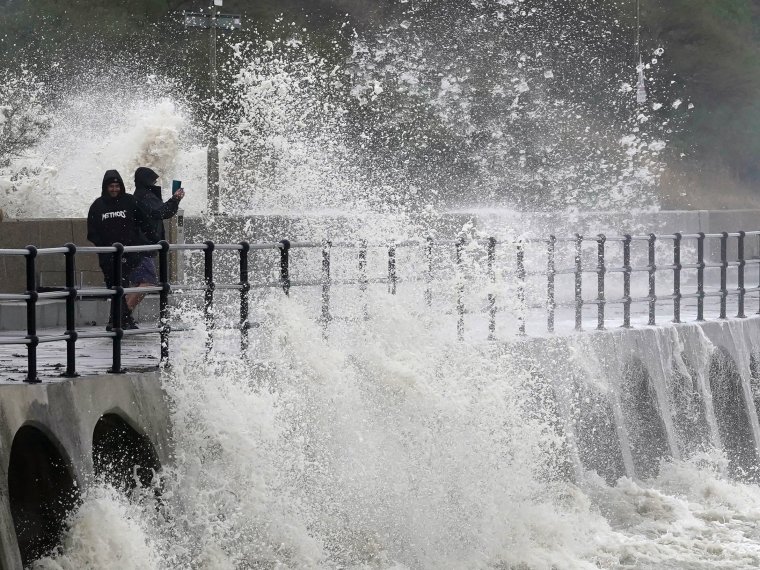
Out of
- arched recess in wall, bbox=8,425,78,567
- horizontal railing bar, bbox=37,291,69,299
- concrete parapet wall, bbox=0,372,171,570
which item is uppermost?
horizontal railing bar, bbox=37,291,69,299

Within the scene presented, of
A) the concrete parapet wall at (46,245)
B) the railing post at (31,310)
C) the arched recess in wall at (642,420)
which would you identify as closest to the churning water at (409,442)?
the arched recess in wall at (642,420)

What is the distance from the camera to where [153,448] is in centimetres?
928

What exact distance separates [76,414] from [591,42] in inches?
1363

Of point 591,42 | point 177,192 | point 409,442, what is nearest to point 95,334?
point 409,442

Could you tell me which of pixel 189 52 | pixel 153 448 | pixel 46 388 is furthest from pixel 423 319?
pixel 189 52

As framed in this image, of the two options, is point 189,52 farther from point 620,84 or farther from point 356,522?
point 356,522

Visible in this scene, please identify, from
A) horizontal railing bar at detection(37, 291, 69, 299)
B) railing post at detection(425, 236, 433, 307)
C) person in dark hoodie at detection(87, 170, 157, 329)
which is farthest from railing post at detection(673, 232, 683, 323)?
horizontal railing bar at detection(37, 291, 69, 299)

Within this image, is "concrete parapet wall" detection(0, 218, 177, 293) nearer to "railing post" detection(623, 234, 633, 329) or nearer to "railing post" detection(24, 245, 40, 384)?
"railing post" detection(623, 234, 633, 329)

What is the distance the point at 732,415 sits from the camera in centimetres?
1627

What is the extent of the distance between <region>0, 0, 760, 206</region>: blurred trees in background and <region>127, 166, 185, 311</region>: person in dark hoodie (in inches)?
860

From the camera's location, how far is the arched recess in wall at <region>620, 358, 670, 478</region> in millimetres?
14523

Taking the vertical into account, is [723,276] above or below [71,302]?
below

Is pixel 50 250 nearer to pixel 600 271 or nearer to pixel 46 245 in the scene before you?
pixel 600 271

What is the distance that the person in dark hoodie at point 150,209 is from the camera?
12938mm
